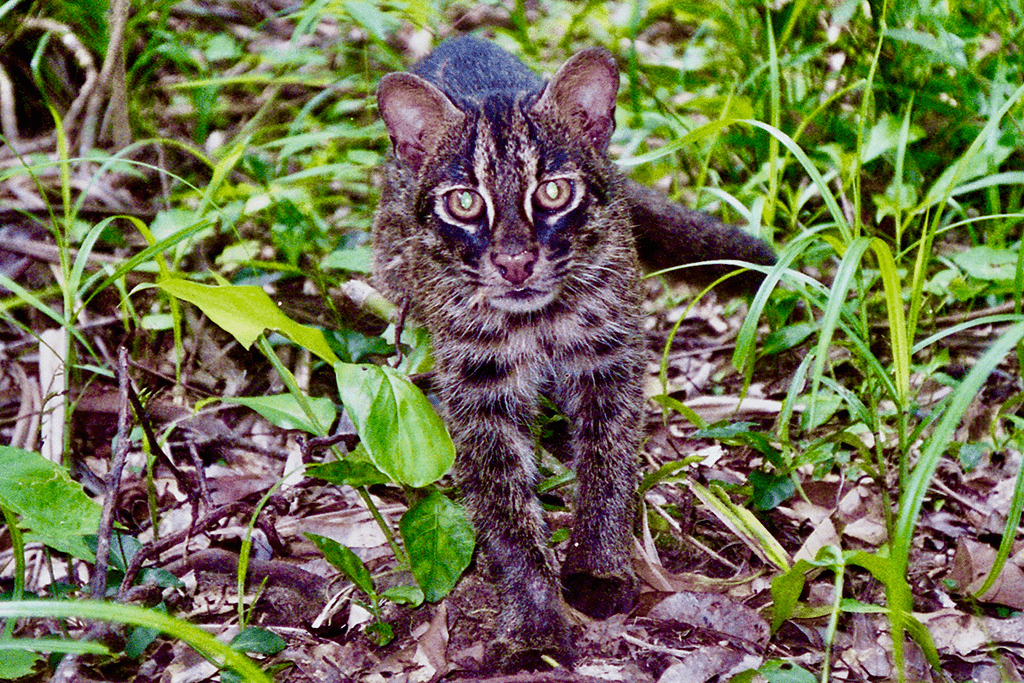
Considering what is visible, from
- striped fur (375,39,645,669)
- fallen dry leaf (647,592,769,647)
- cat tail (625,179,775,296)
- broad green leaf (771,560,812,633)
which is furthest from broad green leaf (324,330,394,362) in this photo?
broad green leaf (771,560,812,633)

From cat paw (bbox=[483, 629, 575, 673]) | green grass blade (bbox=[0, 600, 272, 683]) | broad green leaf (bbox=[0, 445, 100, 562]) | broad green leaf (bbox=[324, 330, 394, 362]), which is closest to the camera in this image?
green grass blade (bbox=[0, 600, 272, 683])

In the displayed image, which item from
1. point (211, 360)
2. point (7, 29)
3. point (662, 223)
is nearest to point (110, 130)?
point (7, 29)

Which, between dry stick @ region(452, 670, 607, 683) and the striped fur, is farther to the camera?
the striped fur

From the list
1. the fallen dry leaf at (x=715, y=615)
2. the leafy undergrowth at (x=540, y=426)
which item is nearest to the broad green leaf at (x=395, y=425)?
the leafy undergrowth at (x=540, y=426)

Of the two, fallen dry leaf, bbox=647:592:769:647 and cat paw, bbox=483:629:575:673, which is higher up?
fallen dry leaf, bbox=647:592:769:647

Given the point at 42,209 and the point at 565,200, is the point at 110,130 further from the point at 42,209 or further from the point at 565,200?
the point at 565,200

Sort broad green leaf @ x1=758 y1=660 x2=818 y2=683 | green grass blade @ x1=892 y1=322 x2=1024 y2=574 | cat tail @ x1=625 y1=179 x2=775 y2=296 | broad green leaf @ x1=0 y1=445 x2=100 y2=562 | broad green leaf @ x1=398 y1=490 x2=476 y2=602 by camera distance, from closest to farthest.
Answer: green grass blade @ x1=892 y1=322 x2=1024 y2=574 → broad green leaf @ x1=758 y1=660 x2=818 y2=683 → broad green leaf @ x1=0 y1=445 x2=100 y2=562 → broad green leaf @ x1=398 y1=490 x2=476 y2=602 → cat tail @ x1=625 y1=179 x2=775 y2=296

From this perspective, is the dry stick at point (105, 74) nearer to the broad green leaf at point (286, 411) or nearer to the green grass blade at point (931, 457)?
the broad green leaf at point (286, 411)

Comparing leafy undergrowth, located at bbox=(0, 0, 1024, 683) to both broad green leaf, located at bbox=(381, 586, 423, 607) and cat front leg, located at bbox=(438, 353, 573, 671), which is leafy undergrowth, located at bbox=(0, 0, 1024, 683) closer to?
broad green leaf, located at bbox=(381, 586, 423, 607)
